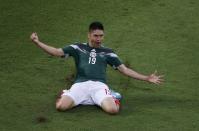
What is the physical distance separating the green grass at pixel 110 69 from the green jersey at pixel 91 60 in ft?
1.46

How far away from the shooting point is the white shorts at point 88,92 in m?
7.12

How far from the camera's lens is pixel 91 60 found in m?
7.34

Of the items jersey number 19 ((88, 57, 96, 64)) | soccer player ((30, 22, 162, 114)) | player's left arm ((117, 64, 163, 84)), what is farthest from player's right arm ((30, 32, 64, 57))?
player's left arm ((117, 64, 163, 84))

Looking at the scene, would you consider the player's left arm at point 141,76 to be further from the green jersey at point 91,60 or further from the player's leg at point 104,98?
the player's leg at point 104,98

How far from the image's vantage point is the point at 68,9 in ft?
34.4

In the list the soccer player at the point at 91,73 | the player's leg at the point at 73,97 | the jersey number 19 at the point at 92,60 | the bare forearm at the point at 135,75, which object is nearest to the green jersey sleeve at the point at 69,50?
the soccer player at the point at 91,73

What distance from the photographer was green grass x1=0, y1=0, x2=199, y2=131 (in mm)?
6809

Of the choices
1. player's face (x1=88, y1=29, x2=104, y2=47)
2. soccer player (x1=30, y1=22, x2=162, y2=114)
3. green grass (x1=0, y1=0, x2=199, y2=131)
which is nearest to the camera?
green grass (x1=0, y1=0, x2=199, y2=131)

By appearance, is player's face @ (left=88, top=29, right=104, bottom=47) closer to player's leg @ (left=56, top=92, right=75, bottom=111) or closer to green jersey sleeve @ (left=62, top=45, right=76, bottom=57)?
green jersey sleeve @ (left=62, top=45, right=76, bottom=57)

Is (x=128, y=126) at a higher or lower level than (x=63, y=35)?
lower

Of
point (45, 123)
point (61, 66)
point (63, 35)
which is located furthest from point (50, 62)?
point (45, 123)

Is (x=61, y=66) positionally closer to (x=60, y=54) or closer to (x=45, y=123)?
(x=60, y=54)

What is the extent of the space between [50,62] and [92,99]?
171 cm

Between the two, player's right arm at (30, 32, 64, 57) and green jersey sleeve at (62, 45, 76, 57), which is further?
green jersey sleeve at (62, 45, 76, 57)
